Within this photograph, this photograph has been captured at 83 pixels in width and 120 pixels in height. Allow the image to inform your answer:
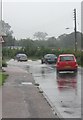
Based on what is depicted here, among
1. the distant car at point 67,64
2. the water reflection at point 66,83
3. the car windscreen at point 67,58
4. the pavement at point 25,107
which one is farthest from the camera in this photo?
the car windscreen at point 67,58

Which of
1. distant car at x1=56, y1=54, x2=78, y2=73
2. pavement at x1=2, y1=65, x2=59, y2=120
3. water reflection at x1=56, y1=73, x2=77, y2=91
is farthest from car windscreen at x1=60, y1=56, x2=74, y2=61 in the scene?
pavement at x1=2, y1=65, x2=59, y2=120

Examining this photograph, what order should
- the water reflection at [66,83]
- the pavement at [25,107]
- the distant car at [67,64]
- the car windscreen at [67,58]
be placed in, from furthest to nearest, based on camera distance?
the car windscreen at [67,58]
the distant car at [67,64]
the water reflection at [66,83]
the pavement at [25,107]

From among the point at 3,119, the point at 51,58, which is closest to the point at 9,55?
the point at 51,58

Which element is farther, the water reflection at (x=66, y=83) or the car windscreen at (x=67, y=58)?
the car windscreen at (x=67, y=58)

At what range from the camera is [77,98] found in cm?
1499

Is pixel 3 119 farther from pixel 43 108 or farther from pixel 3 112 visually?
pixel 43 108

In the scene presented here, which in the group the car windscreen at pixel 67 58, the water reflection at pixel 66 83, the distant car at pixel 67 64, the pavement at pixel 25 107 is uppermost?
the car windscreen at pixel 67 58

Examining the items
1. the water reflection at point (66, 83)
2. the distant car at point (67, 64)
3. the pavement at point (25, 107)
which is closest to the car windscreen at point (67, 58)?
the distant car at point (67, 64)

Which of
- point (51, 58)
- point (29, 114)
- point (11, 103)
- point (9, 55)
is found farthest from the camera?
point (9, 55)

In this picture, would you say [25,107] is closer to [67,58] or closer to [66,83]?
[66,83]

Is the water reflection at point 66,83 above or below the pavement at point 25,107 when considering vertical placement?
below

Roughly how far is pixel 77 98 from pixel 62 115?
391cm

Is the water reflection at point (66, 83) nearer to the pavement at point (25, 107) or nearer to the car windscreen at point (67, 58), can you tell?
the pavement at point (25, 107)

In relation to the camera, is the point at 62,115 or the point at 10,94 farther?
the point at 10,94
